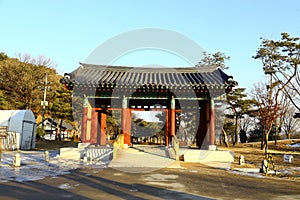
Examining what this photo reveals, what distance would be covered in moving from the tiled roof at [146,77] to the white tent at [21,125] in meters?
9.41

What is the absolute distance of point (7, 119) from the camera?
2503 centimetres

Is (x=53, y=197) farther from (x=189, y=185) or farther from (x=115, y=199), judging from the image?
(x=189, y=185)

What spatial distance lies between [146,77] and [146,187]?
1184 centimetres

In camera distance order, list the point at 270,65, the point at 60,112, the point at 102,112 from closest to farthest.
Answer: the point at 102,112, the point at 270,65, the point at 60,112

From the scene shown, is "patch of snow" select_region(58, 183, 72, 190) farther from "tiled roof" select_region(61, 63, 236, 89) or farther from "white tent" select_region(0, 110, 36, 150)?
"white tent" select_region(0, 110, 36, 150)

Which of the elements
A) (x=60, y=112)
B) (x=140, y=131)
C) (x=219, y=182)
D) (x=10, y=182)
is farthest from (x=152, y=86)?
(x=140, y=131)

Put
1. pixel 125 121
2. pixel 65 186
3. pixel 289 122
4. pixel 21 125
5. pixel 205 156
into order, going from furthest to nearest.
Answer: pixel 289 122 → pixel 21 125 → pixel 125 121 → pixel 205 156 → pixel 65 186

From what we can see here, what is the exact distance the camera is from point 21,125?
24547 millimetres

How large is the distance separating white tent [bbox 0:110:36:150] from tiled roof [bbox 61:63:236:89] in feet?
30.9

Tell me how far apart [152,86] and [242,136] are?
93.4 ft

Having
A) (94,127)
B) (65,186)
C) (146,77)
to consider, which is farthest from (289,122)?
(65,186)

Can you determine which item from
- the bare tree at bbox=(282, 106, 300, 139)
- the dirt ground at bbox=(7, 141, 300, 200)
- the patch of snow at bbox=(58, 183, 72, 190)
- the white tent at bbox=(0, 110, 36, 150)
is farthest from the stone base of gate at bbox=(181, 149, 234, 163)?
the bare tree at bbox=(282, 106, 300, 139)

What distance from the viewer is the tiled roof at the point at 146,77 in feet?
53.7

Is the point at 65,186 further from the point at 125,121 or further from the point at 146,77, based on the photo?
the point at 146,77
